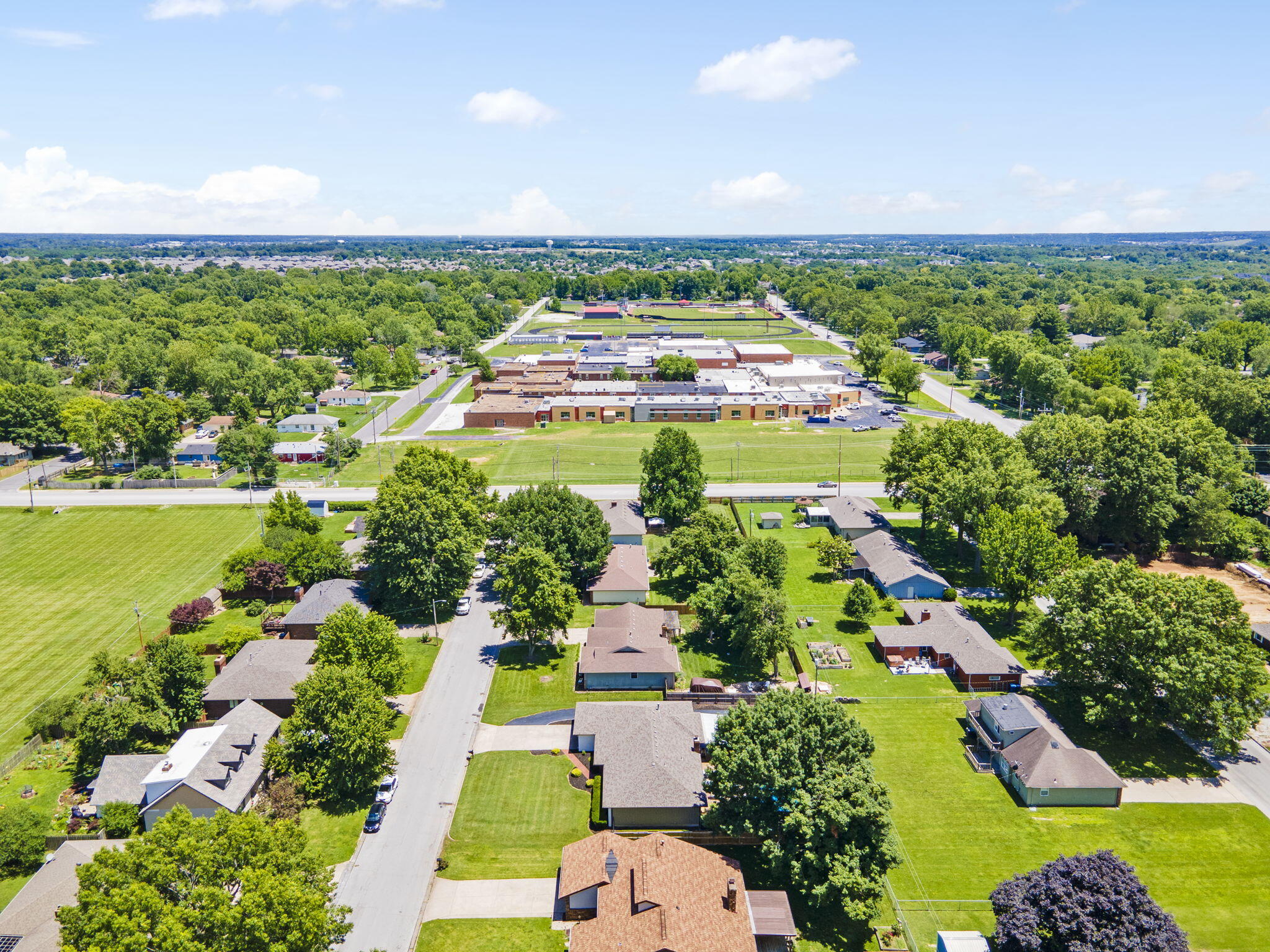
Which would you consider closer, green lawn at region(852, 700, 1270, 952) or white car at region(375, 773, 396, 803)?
green lawn at region(852, 700, 1270, 952)

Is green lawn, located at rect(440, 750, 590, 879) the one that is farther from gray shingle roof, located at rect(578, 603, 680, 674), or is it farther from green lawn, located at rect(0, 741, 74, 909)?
green lawn, located at rect(0, 741, 74, 909)

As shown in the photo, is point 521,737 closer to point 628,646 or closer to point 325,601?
point 628,646

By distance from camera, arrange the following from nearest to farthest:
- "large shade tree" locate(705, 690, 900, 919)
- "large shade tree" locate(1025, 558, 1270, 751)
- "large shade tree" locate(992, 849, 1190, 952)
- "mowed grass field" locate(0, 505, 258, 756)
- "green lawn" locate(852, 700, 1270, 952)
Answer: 1. "large shade tree" locate(992, 849, 1190, 952)
2. "large shade tree" locate(705, 690, 900, 919)
3. "green lawn" locate(852, 700, 1270, 952)
4. "large shade tree" locate(1025, 558, 1270, 751)
5. "mowed grass field" locate(0, 505, 258, 756)

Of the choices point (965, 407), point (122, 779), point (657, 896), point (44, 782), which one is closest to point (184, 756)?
point (122, 779)

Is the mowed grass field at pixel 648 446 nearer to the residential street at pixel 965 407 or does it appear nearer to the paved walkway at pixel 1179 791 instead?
the residential street at pixel 965 407

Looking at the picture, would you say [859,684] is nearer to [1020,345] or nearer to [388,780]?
[388,780]

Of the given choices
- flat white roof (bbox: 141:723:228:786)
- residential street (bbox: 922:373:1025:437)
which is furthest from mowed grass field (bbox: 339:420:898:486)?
flat white roof (bbox: 141:723:228:786)

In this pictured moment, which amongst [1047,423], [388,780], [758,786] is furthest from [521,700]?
[1047,423]

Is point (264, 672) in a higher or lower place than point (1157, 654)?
lower
